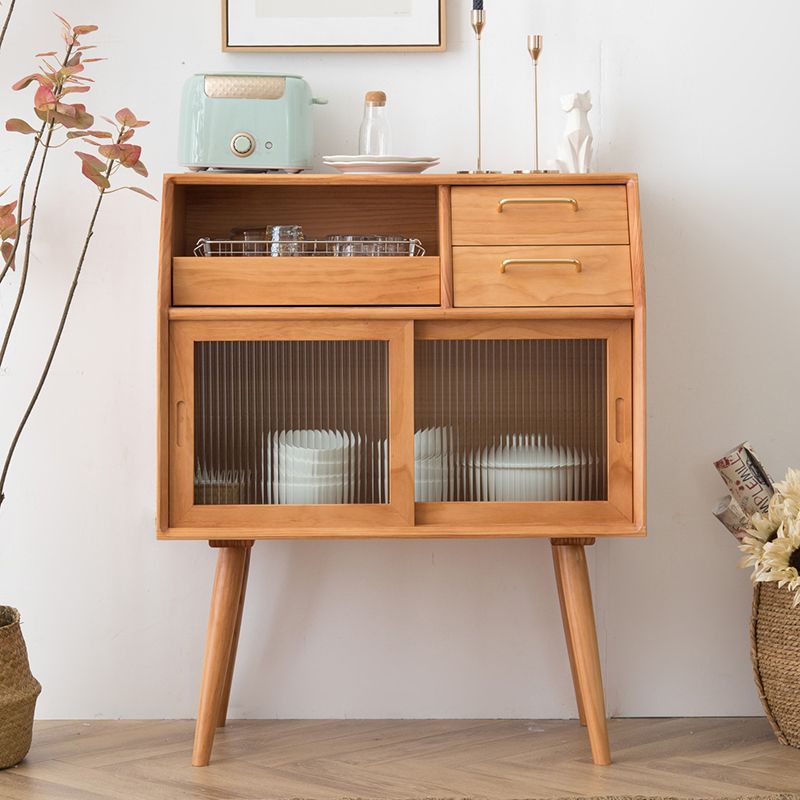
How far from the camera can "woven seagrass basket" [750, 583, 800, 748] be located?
215cm

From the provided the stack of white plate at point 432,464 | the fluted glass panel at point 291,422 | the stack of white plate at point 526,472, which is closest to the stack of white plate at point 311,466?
the fluted glass panel at point 291,422

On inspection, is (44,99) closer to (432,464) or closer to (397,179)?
(397,179)

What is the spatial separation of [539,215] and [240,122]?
0.67 m

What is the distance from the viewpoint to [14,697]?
2.07 metres

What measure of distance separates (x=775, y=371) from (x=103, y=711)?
178cm

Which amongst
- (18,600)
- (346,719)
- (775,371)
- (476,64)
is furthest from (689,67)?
(18,600)

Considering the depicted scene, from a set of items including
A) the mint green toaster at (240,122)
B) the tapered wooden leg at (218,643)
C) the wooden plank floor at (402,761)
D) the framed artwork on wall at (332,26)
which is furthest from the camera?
the framed artwork on wall at (332,26)

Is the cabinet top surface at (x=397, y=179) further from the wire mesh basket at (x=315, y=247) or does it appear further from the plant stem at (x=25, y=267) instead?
the plant stem at (x=25, y=267)

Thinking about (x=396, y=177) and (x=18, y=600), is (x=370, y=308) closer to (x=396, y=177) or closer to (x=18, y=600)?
(x=396, y=177)

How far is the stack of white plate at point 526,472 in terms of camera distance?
2098 millimetres

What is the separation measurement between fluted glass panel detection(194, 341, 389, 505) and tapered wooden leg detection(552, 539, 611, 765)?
0.41 m

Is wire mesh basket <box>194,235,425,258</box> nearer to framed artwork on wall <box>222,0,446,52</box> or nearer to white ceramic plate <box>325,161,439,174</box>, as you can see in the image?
white ceramic plate <box>325,161,439,174</box>

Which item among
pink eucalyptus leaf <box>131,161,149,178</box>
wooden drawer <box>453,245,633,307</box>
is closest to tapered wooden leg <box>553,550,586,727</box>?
wooden drawer <box>453,245,633,307</box>

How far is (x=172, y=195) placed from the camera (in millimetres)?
2064
